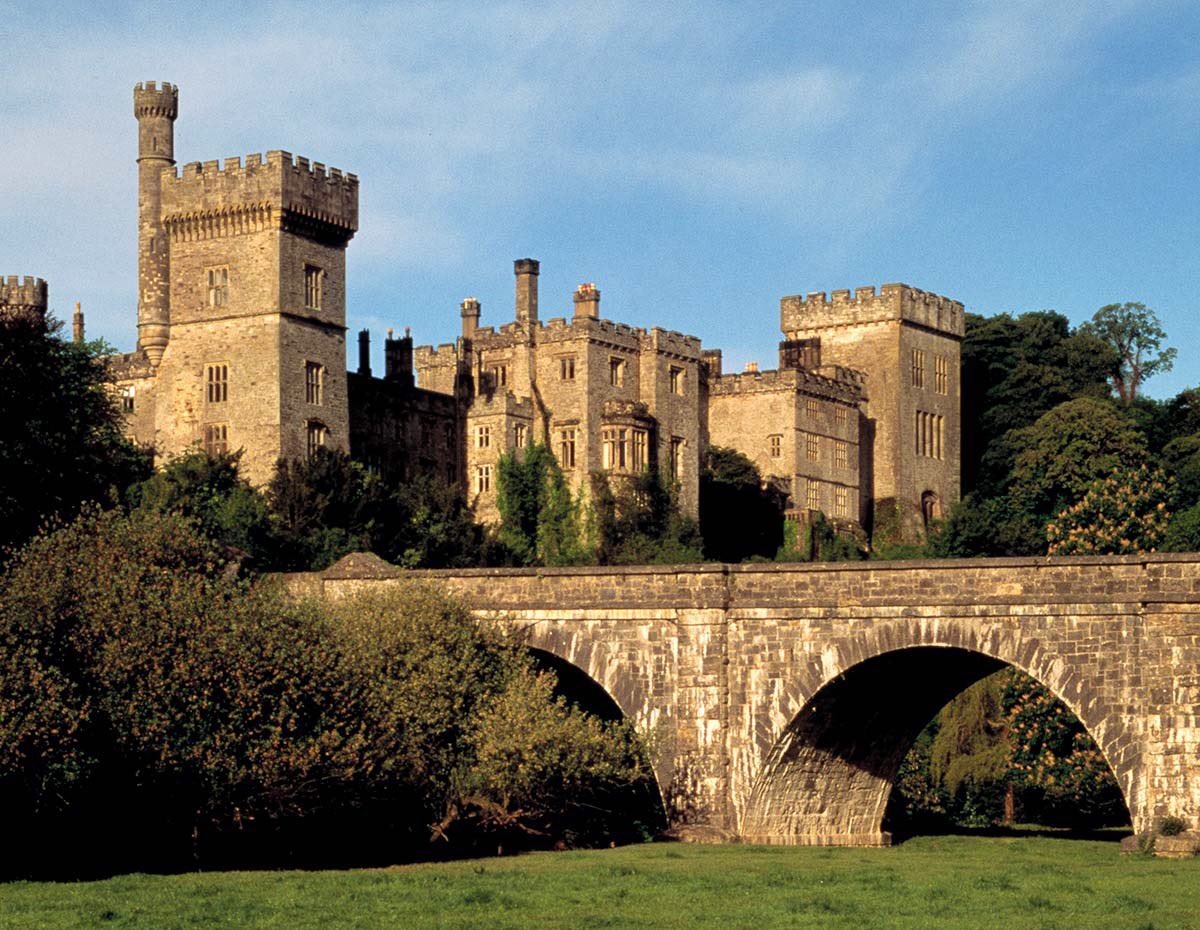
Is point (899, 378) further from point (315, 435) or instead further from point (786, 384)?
point (315, 435)

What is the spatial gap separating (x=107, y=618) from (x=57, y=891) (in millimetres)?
5659

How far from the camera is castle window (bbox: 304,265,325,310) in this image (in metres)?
78.1

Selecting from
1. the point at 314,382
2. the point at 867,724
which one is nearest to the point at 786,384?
the point at 314,382

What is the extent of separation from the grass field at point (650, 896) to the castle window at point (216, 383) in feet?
130

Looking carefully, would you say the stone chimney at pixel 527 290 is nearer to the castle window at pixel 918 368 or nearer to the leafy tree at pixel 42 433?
the castle window at pixel 918 368

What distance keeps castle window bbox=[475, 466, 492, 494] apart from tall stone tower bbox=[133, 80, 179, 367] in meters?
15.5

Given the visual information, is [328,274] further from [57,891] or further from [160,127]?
[57,891]

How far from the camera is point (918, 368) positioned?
347 feet

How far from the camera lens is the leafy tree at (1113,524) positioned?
Result: 188ft

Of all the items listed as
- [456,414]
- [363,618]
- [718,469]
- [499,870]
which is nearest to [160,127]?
[456,414]

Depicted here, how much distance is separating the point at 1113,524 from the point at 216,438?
3141 cm

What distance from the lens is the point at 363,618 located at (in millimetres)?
43562

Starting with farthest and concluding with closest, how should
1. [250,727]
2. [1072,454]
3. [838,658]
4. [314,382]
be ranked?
[1072,454] → [314,382] → [838,658] → [250,727]

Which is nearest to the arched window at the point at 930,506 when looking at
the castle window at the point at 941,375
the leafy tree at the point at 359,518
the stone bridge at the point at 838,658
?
the castle window at the point at 941,375
